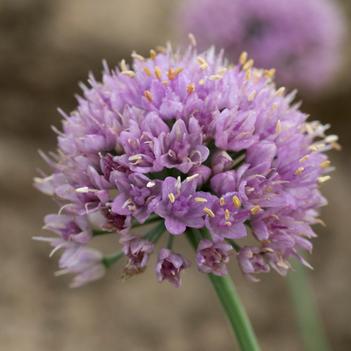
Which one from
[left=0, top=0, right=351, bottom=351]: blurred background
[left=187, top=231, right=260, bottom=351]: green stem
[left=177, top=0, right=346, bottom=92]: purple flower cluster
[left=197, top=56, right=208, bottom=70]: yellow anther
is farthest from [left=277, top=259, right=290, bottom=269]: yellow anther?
[left=0, top=0, right=351, bottom=351]: blurred background

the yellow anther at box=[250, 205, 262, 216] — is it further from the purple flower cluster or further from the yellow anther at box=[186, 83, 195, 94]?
the purple flower cluster

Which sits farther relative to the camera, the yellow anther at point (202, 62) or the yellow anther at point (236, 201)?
the yellow anther at point (202, 62)

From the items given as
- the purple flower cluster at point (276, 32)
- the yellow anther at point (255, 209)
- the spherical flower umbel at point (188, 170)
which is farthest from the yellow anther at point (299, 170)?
the purple flower cluster at point (276, 32)

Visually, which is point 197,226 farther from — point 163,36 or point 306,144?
point 163,36

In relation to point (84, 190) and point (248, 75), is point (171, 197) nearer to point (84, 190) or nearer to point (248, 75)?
point (84, 190)

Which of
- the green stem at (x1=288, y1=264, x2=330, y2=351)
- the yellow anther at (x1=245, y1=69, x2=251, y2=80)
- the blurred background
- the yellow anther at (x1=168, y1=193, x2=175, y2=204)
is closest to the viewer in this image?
the yellow anther at (x1=168, y1=193, x2=175, y2=204)

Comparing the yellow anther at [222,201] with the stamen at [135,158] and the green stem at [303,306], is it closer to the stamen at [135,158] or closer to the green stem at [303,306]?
the stamen at [135,158]

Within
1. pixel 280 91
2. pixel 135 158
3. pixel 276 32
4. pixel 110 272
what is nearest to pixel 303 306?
pixel 276 32
